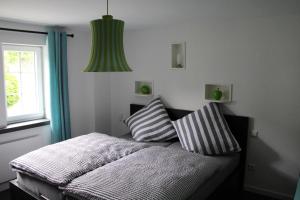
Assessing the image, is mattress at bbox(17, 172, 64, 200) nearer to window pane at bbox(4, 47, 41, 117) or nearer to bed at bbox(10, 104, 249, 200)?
bed at bbox(10, 104, 249, 200)

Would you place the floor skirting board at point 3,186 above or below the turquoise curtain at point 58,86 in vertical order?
below

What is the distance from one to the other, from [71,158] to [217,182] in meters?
1.46

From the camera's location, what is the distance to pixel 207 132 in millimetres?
3084

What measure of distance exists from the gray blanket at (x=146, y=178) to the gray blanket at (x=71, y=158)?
13 centimetres

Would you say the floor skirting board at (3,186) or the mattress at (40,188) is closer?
the mattress at (40,188)

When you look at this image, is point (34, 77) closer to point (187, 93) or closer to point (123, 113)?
point (123, 113)

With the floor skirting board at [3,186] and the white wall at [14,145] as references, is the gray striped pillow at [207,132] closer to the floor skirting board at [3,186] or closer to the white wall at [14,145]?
the white wall at [14,145]

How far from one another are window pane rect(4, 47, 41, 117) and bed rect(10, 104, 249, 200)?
1241 millimetres

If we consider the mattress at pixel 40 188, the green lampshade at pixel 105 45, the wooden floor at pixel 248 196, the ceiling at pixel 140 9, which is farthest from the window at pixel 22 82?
the green lampshade at pixel 105 45

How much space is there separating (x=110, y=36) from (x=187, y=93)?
77.7 inches

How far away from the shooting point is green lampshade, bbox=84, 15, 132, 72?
1789 millimetres

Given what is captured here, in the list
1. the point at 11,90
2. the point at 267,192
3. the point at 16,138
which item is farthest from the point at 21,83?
the point at 267,192

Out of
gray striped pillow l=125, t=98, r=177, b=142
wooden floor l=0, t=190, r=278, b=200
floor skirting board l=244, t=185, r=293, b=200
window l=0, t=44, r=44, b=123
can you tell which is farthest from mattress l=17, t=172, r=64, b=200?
floor skirting board l=244, t=185, r=293, b=200

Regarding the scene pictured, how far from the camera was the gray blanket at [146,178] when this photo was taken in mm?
1896
